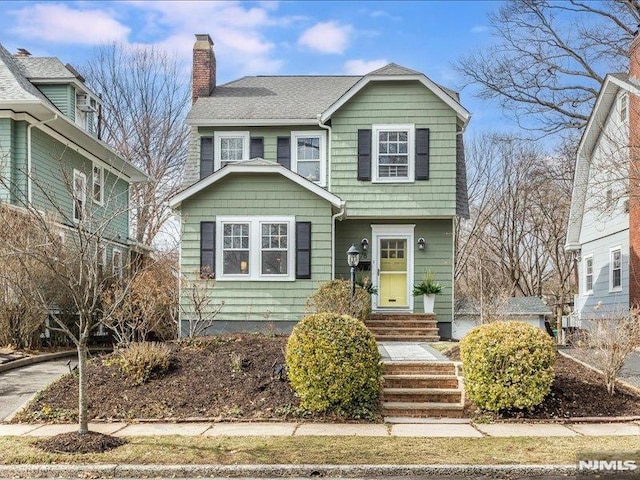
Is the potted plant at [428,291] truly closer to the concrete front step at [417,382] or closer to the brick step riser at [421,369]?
the brick step riser at [421,369]

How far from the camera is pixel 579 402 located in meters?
10.0

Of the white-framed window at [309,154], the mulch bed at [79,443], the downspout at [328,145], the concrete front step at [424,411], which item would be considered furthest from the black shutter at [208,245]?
the mulch bed at [79,443]

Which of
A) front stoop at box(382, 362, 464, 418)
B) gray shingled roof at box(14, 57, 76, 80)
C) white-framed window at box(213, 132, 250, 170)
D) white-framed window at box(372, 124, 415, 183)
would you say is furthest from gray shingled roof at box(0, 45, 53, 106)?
front stoop at box(382, 362, 464, 418)

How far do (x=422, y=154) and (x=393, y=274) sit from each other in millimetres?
3323

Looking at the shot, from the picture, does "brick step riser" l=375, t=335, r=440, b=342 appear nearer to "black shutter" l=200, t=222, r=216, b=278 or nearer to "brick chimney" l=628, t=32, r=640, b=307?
"black shutter" l=200, t=222, r=216, b=278

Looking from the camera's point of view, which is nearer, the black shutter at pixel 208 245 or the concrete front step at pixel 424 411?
the concrete front step at pixel 424 411

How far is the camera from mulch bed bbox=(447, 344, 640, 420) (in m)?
9.68

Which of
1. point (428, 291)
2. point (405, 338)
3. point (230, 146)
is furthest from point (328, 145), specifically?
point (405, 338)

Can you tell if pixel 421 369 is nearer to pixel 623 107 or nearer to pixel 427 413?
pixel 427 413

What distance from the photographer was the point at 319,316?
10.0m

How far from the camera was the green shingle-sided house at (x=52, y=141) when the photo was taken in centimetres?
1761

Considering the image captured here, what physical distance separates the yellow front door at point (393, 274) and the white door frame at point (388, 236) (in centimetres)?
11

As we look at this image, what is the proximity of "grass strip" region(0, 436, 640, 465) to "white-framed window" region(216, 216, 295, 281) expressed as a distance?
8.32 m

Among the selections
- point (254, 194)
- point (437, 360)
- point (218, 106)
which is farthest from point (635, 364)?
point (218, 106)
